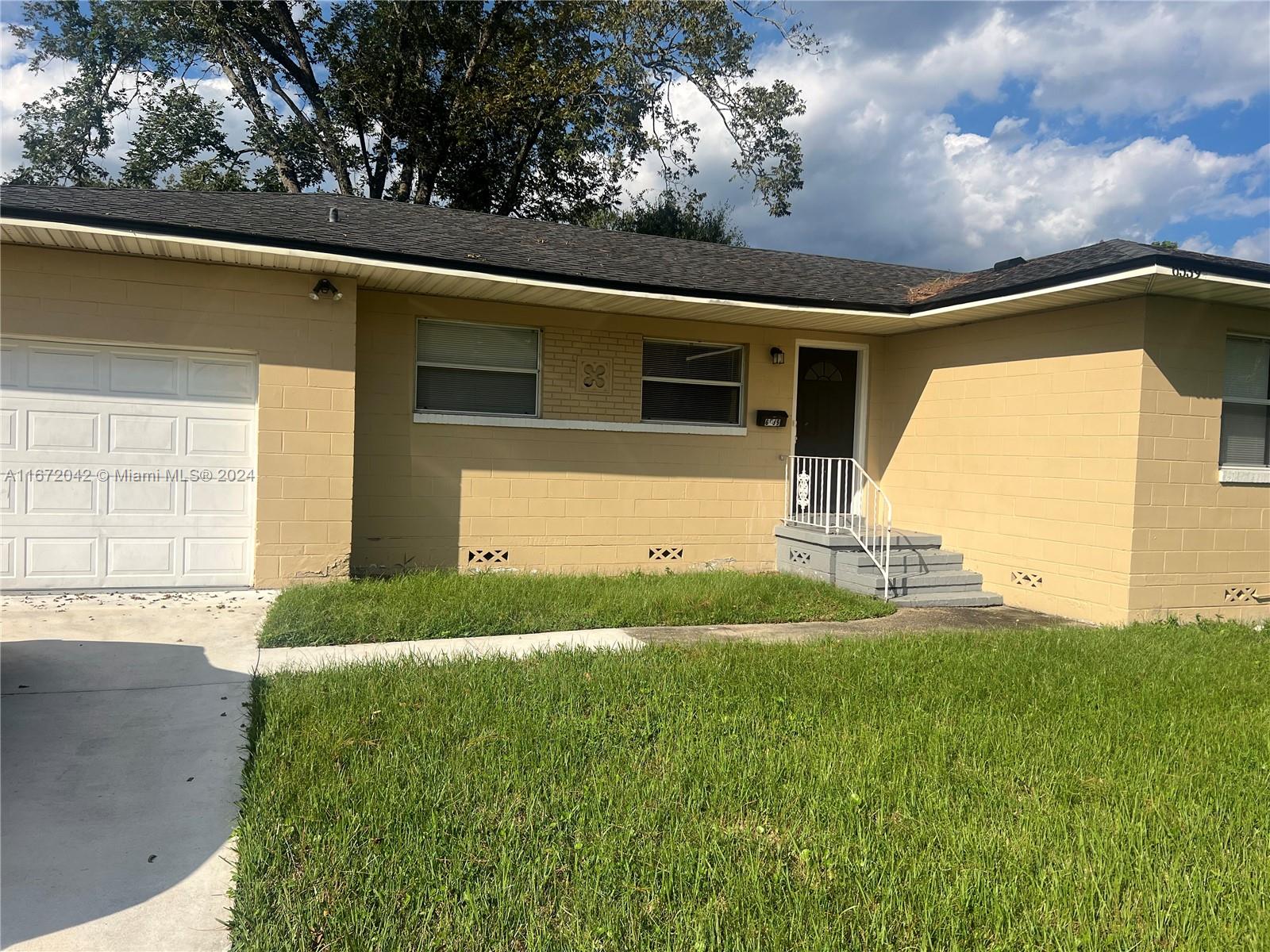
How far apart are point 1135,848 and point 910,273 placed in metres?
10.3

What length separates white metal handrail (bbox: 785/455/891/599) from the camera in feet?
31.7

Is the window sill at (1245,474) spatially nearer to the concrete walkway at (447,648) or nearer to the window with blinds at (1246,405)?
the window with blinds at (1246,405)

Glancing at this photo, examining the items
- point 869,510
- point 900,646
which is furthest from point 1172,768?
point 869,510

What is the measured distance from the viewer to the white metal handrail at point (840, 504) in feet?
31.7

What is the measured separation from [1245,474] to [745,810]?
775 cm

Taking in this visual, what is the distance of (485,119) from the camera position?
19109mm

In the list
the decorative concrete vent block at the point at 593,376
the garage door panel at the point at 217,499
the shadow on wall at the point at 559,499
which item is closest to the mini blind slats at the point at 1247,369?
the shadow on wall at the point at 559,499

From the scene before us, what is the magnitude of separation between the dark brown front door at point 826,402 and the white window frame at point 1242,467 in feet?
13.5

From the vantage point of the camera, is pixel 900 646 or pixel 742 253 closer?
pixel 900 646

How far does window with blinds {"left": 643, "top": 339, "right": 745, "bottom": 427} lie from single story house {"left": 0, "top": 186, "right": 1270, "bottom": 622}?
1.2 inches

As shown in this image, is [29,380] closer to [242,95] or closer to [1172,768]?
[1172,768]

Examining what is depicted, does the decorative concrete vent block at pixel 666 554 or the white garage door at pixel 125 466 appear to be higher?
the white garage door at pixel 125 466

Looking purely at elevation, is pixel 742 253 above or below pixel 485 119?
below

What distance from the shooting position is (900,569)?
962 cm
